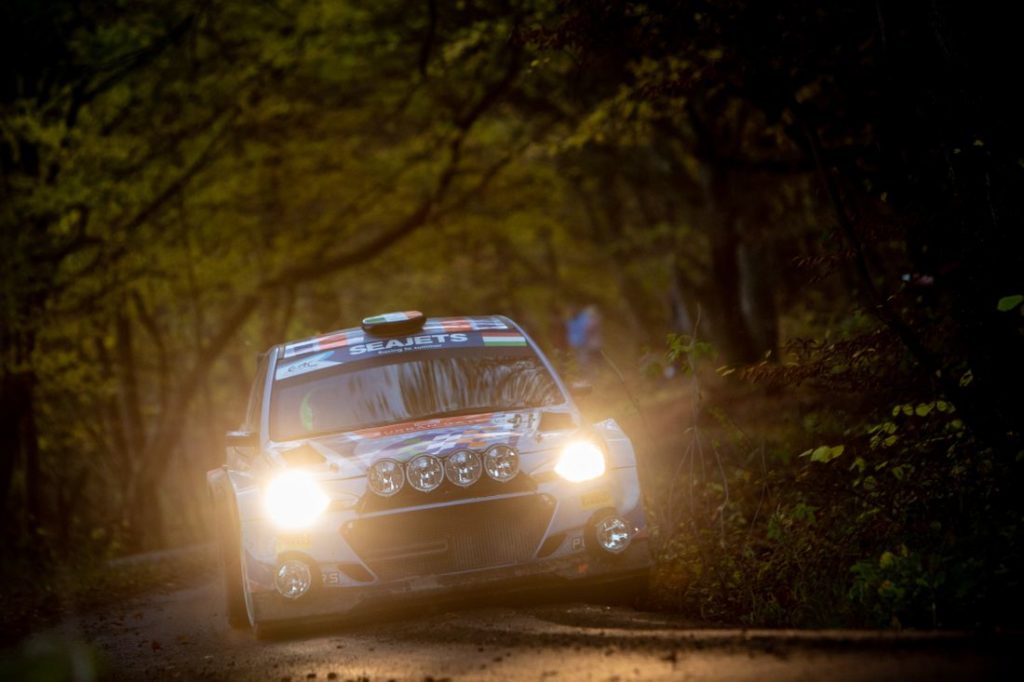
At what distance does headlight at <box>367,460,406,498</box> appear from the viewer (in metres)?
8.27

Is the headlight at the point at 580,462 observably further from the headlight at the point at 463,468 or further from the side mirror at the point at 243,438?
the side mirror at the point at 243,438

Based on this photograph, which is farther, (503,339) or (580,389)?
(503,339)

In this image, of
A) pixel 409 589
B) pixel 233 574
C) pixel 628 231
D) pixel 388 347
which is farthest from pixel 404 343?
pixel 628 231

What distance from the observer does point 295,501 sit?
8.36 metres

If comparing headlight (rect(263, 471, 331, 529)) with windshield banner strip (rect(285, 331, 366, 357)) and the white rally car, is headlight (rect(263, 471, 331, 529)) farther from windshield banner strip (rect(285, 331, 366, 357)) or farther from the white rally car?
windshield banner strip (rect(285, 331, 366, 357))

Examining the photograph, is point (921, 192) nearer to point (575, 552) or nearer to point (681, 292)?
point (575, 552)

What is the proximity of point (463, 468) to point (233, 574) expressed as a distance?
7.00ft

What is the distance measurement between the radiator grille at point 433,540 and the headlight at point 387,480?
135mm

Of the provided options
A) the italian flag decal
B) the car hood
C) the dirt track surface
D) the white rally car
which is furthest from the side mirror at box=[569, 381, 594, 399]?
the dirt track surface

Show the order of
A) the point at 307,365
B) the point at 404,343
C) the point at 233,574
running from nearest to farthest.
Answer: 1. the point at 233,574
2. the point at 307,365
3. the point at 404,343

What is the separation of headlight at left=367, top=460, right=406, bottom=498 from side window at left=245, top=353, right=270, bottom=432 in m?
1.63

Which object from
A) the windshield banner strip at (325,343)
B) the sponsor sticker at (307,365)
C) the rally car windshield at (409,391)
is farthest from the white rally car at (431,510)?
the windshield banner strip at (325,343)

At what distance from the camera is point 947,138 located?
8227 mm

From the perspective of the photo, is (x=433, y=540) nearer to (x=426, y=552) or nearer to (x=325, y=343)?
(x=426, y=552)
